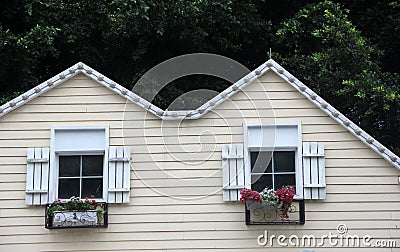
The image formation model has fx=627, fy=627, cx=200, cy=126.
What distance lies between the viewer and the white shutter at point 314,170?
884 cm

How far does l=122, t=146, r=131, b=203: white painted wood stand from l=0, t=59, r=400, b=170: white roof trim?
69 cm

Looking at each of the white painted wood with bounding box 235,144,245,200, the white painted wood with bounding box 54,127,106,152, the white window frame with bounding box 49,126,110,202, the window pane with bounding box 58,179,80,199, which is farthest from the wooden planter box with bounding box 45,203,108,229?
the white painted wood with bounding box 235,144,245,200

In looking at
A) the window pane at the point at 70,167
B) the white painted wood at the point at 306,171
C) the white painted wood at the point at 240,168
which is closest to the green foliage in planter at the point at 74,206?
the window pane at the point at 70,167

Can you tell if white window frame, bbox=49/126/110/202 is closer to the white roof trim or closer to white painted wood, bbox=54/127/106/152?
white painted wood, bbox=54/127/106/152

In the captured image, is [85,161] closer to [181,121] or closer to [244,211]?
[181,121]

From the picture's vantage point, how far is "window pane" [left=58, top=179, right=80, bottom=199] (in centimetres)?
898

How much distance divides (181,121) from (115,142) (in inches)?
39.5

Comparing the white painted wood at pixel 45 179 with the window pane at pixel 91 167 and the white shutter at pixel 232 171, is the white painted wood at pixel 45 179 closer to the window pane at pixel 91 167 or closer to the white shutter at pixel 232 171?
the window pane at pixel 91 167

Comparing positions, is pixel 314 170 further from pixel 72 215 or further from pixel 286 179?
pixel 72 215

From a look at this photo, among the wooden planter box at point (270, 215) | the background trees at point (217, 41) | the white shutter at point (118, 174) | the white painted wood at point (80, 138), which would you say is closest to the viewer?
the wooden planter box at point (270, 215)

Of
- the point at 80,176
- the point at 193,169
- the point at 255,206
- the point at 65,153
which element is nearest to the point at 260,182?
the point at 255,206

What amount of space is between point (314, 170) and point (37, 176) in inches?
154

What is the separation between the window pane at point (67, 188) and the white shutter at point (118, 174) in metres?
0.53

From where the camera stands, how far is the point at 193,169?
9023 millimetres
